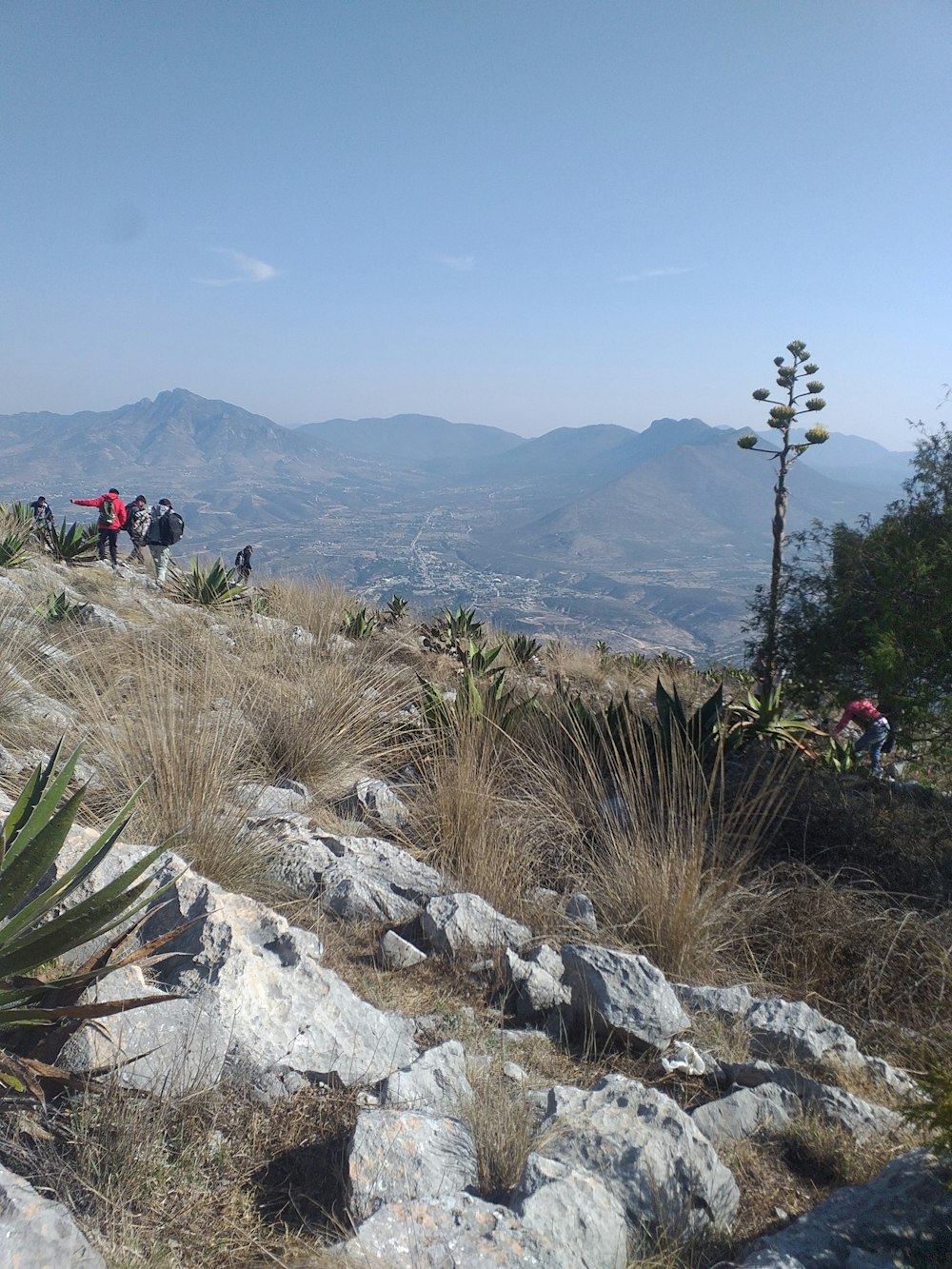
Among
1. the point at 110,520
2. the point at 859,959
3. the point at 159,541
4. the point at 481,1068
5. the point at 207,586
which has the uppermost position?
the point at 110,520

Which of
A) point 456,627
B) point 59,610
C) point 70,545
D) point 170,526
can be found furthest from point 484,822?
point 70,545

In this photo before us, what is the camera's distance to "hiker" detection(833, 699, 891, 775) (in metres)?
6.10

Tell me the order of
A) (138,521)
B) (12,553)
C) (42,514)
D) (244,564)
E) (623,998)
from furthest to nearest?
(42,514)
(244,564)
(138,521)
(12,553)
(623,998)

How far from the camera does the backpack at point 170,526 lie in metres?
11.5

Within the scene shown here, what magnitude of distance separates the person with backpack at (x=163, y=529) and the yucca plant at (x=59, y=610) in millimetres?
4342

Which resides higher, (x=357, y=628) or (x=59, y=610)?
(x=59, y=610)

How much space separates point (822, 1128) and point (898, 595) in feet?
12.3

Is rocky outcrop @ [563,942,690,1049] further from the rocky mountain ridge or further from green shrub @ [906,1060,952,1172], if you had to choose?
green shrub @ [906,1060,952,1172]

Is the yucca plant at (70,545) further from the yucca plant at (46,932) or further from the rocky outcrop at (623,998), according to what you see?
the rocky outcrop at (623,998)

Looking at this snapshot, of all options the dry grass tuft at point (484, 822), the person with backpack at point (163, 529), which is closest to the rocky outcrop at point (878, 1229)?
the dry grass tuft at point (484, 822)

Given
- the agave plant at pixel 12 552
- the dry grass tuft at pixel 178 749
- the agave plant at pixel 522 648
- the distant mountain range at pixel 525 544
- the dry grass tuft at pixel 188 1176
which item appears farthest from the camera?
the distant mountain range at pixel 525 544

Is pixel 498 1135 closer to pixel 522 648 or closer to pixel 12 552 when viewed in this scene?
pixel 522 648

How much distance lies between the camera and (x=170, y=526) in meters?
11.5

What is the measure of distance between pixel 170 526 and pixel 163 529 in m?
0.14
